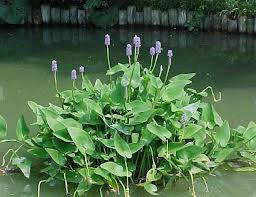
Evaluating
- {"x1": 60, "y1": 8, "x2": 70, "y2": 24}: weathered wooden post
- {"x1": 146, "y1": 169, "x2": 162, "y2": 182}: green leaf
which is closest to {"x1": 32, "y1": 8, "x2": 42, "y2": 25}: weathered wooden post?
{"x1": 60, "y1": 8, "x2": 70, "y2": 24}: weathered wooden post

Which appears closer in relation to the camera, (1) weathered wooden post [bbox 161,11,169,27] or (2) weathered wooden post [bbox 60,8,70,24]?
(1) weathered wooden post [bbox 161,11,169,27]

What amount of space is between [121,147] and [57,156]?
0.37 m

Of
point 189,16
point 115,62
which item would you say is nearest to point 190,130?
point 115,62

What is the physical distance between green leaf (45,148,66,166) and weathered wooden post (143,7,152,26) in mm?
4741

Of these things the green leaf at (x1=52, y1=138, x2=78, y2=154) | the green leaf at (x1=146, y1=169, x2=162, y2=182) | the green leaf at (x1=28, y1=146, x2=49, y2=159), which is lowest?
the green leaf at (x1=146, y1=169, x2=162, y2=182)

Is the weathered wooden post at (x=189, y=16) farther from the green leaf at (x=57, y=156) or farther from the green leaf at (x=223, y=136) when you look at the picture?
the green leaf at (x=57, y=156)

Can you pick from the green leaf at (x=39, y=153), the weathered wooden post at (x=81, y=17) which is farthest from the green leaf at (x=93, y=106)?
the weathered wooden post at (x=81, y=17)

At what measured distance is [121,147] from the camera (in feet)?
10.8

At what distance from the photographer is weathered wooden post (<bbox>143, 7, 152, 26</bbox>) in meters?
7.91

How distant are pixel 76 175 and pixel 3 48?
3902 mm

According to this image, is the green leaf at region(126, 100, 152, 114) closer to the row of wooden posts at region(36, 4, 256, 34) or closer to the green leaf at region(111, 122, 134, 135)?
the green leaf at region(111, 122, 134, 135)

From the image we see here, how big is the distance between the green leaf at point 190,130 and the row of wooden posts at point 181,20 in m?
4.06

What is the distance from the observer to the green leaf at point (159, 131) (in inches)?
131

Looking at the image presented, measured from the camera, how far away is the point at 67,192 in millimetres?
3389
